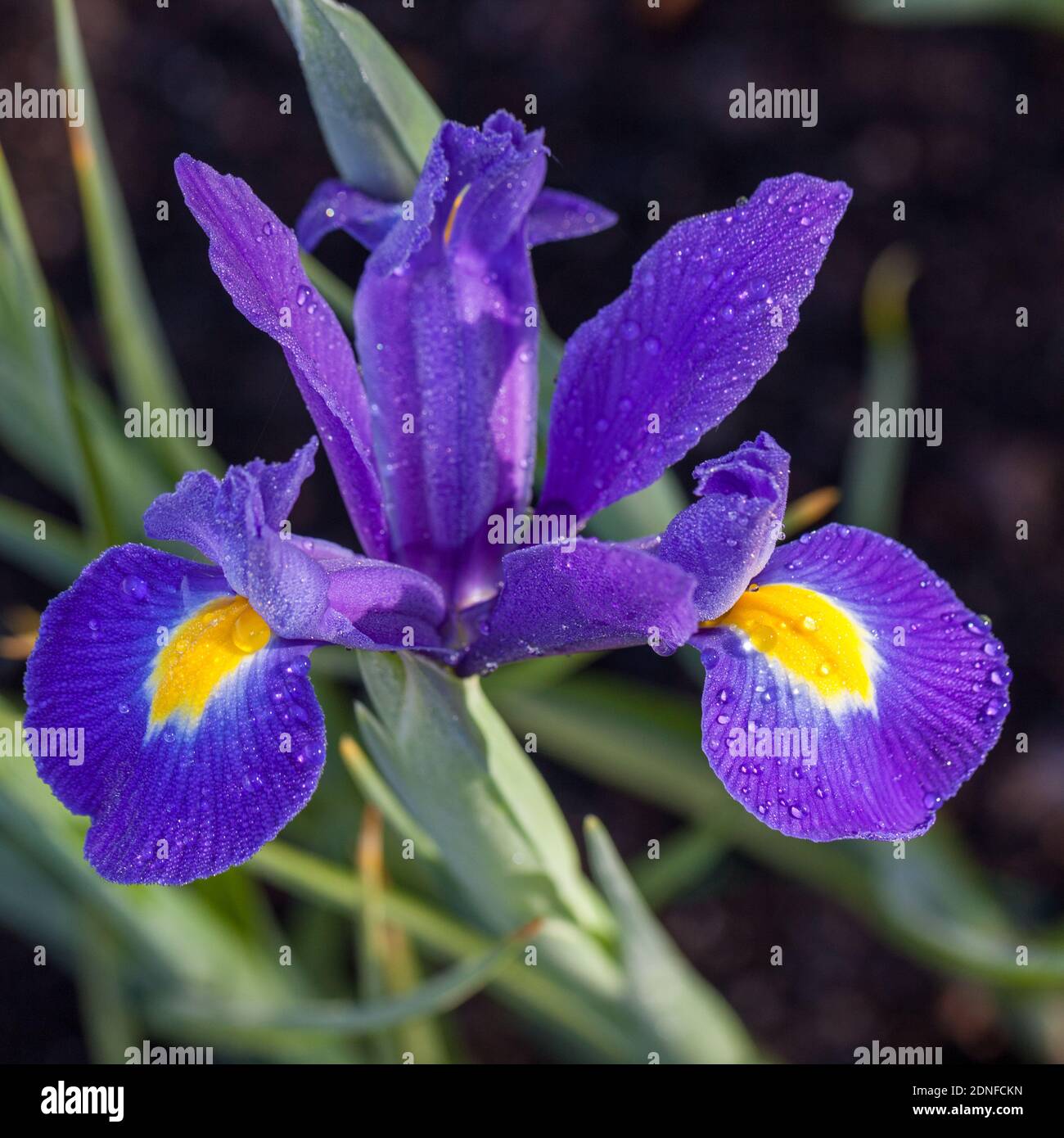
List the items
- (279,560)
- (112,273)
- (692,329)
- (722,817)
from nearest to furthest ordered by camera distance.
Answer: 1. (279,560)
2. (692,329)
3. (112,273)
4. (722,817)

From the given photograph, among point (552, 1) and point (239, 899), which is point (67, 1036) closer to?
point (239, 899)

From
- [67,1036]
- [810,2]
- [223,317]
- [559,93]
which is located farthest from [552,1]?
[67,1036]

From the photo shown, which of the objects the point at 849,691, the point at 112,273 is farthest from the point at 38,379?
the point at 849,691

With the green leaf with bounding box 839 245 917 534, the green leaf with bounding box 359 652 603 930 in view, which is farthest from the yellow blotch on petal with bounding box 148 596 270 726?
the green leaf with bounding box 839 245 917 534

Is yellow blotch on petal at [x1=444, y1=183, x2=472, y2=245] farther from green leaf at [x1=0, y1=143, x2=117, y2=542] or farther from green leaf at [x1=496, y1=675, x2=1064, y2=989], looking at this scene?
green leaf at [x1=496, y1=675, x2=1064, y2=989]

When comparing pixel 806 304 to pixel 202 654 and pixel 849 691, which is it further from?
pixel 202 654
